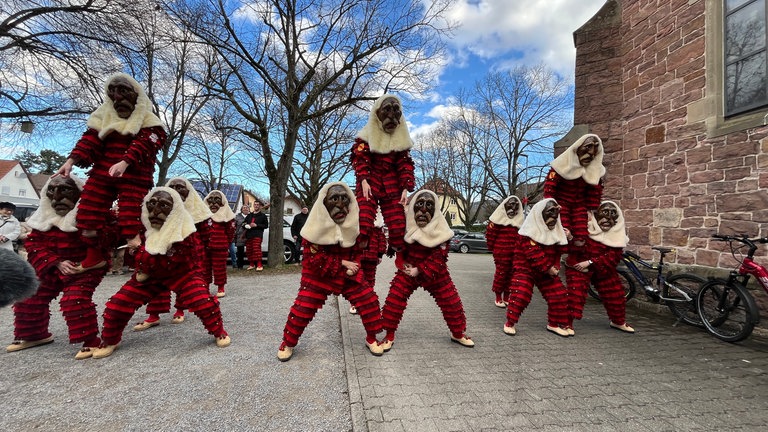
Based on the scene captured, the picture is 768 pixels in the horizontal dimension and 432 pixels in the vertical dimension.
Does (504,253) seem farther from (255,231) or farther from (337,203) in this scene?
(255,231)

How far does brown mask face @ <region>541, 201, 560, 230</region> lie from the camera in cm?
406

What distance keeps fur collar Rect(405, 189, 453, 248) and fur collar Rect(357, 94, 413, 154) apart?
71cm

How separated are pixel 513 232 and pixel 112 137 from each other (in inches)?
221

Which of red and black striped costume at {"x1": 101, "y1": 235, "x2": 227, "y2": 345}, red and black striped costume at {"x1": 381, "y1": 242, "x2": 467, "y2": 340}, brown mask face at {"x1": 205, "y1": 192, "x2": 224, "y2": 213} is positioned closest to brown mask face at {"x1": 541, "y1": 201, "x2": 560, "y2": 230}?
red and black striped costume at {"x1": 381, "y1": 242, "x2": 467, "y2": 340}

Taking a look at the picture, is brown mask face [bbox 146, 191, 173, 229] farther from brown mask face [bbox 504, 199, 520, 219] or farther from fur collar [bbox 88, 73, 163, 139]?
brown mask face [bbox 504, 199, 520, 219]

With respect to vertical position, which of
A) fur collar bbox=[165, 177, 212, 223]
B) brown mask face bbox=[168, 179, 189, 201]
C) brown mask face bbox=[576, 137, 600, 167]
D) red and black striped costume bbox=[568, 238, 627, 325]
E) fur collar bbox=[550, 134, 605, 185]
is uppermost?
brown mask face bbox=[576, 137, 600, 167]

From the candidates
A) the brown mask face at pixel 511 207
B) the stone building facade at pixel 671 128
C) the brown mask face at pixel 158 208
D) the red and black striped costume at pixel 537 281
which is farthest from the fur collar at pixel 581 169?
the brown mask face at pixel 158 208

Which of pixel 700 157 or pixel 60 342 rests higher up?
pixel 700 157

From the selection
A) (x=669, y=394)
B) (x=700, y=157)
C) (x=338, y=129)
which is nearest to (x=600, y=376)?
(x=669, y=394)

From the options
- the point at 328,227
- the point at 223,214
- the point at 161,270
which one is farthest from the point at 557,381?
the point at 223,214

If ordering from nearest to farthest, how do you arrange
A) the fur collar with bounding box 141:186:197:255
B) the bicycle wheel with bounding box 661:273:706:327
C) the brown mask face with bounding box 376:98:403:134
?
the fur collar with bounding box 141:186:197:255, the brown mask face with bounding box 376:98:403:134, the bicycle wheel with bounding box 661:273:706:327

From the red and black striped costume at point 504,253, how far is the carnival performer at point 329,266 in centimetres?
312

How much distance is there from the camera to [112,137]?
338 cm

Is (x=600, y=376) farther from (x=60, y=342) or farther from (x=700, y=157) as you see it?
(x=60, y=342)
